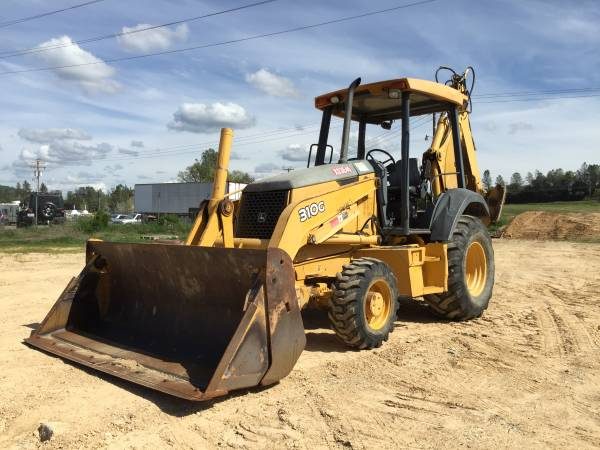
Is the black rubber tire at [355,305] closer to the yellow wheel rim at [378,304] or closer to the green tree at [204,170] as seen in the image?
the yellow wheel rim at [378,304]

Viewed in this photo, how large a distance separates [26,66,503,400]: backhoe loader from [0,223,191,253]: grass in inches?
552

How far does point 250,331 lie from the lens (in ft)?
14.1

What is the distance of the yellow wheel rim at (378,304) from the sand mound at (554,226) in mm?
17744

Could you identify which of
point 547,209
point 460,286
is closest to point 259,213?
point 460,286

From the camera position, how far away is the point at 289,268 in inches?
183

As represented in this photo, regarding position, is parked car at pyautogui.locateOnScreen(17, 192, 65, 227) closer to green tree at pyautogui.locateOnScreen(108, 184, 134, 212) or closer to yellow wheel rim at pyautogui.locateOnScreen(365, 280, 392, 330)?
yellow wheel rim at pyautogui.locateOnScreen(365, 280, 392, 330)

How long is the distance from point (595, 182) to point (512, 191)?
8244mm

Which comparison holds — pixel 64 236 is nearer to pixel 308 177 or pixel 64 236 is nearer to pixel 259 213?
pixel 259 213

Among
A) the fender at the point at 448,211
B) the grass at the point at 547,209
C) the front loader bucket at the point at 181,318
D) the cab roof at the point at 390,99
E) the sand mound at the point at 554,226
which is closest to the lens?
the front loader bucket at the point at 181,318

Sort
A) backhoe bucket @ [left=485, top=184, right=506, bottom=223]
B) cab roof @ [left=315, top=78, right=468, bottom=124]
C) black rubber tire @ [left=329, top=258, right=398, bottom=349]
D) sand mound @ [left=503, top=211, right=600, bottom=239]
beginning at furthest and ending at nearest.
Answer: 1. sand mound @ [left=503, top=211, right=600, bottom=239]
2. backhoe bucket @ [left=485, top=184, right=506, bottom=223]
3. cab roof @ [left=315, top=78, right=468, bottom=124]
4. black rubber tire @ [left=329, top=258, right=398, bottom=349]

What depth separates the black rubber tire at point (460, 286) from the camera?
7.09 metres

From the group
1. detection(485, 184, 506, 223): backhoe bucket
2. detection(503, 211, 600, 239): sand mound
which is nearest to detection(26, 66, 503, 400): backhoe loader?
detection(485, 184, 506, 223): backhoe bucket

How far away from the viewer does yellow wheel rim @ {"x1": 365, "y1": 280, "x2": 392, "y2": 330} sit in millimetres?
5738

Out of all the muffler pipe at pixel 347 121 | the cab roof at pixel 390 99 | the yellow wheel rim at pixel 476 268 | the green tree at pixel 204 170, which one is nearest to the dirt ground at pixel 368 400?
the yellow wheel rim at pixel 476 268
